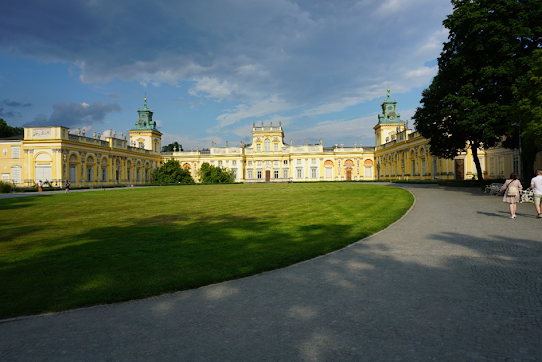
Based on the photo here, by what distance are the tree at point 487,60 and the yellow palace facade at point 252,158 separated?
15456mm

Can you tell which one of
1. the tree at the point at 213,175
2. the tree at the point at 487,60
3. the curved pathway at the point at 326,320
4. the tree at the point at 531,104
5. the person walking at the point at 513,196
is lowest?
the curved pathway at the point at 326,320

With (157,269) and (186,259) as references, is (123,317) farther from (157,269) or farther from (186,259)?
(186,259)

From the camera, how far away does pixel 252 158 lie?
78688mm

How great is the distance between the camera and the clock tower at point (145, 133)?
73.2m

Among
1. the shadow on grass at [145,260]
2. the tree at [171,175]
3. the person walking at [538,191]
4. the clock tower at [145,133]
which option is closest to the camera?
the shadow on grass at [145,260]

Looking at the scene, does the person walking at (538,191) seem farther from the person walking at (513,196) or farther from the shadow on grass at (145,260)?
the shadow on grass at (145,260)

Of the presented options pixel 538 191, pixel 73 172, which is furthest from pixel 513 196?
pixel 73 172

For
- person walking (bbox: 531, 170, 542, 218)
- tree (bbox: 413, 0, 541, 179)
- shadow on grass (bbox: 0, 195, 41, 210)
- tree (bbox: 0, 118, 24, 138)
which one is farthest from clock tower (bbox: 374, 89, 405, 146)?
tree (bbox: 0, 118, 24, 138)

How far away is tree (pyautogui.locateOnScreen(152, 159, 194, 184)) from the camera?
62644mm

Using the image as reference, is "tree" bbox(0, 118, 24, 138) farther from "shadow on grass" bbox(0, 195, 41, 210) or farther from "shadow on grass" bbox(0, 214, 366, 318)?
"shadow on grass" bbox(0, 214, 366, 318)

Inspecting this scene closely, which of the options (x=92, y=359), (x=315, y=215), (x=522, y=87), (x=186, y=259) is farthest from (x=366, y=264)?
(x=522, y=87)

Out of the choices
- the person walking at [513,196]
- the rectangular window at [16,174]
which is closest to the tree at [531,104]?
the person walking at [513,196]

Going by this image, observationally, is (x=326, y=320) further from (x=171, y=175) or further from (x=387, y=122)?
(x=387, y=122)

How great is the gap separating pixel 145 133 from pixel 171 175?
671 inches
